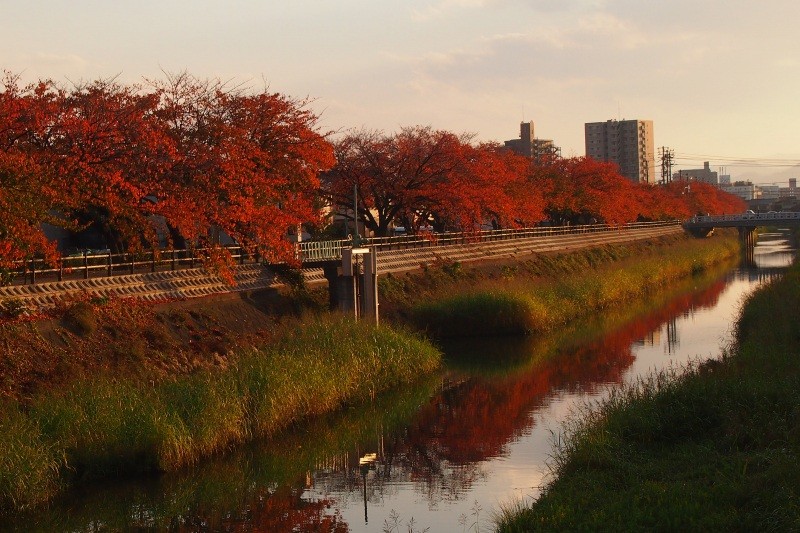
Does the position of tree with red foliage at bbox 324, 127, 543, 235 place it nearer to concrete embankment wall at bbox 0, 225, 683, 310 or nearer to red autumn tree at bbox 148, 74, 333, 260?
concrete embankment wall at bbox 0, 225, 683, 310

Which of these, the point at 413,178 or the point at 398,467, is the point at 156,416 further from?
the point at 413,178

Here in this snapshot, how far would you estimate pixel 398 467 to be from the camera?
73.0 feet

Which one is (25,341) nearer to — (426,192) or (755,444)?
(755,444)

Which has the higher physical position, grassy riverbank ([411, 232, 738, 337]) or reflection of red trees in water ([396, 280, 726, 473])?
grassy riverbank ([411, 232, 738, 337])

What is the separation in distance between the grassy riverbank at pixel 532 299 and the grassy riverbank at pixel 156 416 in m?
12.0

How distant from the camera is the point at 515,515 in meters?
15.2

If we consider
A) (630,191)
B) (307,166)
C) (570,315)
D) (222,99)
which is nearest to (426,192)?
(570,315)

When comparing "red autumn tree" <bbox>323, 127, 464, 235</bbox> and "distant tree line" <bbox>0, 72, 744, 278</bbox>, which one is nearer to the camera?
"distant tree line" <bbox>0, 72, 744, 278</bbox>

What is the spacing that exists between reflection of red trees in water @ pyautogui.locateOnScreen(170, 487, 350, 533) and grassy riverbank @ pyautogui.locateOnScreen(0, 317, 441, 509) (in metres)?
2.32

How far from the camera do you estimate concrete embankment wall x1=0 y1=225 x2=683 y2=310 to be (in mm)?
28703

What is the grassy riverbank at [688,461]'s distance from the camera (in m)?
13.3

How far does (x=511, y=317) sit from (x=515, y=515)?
27.7m

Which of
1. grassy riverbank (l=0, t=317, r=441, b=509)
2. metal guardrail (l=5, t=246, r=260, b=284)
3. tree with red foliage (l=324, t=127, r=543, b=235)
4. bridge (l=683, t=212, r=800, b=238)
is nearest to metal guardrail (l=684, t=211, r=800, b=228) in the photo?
bridge (l=683, t=212, r=800, b=238)

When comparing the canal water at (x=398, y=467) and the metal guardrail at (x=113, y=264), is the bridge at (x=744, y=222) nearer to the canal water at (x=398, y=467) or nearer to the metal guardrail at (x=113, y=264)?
the canal water at (x=398, y=467)
